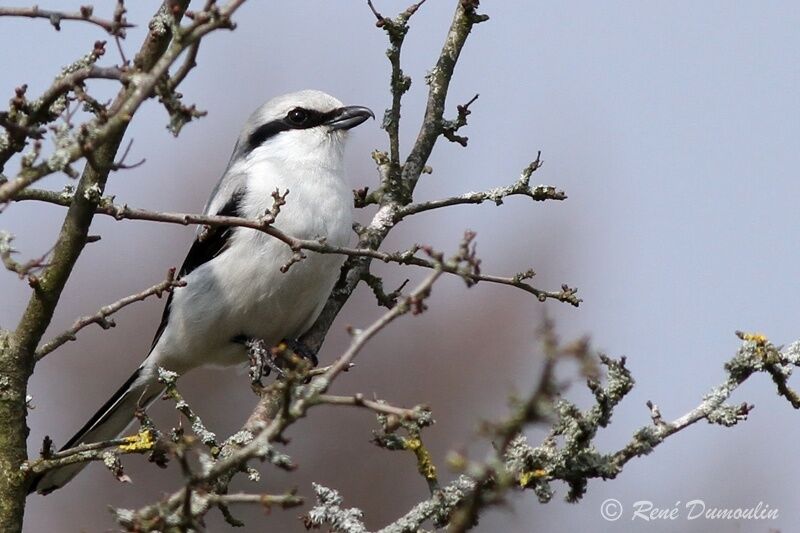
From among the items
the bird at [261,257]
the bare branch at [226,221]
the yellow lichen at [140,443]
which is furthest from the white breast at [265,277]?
the yellow lichen at [140,443]

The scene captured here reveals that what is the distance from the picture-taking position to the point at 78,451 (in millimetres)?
2738

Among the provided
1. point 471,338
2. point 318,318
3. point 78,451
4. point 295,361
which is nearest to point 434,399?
point 471,338

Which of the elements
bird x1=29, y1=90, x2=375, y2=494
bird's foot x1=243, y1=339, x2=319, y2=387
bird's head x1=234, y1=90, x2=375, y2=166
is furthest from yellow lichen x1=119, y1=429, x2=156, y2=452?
bird's head x1=234, y1=90, x2=375, y2=166

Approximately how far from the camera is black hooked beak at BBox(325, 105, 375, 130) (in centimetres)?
454

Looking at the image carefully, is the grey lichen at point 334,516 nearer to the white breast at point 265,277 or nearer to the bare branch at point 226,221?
the bare branch at point 226,221

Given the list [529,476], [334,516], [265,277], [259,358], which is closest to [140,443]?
[334,516]

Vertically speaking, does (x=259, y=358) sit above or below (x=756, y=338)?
above

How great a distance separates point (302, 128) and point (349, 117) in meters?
0.21

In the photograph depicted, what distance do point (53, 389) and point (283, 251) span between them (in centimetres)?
328

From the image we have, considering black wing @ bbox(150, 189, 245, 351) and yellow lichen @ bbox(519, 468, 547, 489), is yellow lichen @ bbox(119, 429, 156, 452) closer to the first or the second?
yellow lichen @ bbox(519, 468, 547, 489)

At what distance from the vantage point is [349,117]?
4.55 m

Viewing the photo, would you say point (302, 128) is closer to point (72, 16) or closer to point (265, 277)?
point (265, 277)

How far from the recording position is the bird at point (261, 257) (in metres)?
4.13

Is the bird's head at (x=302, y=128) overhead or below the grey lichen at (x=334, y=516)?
overhead
